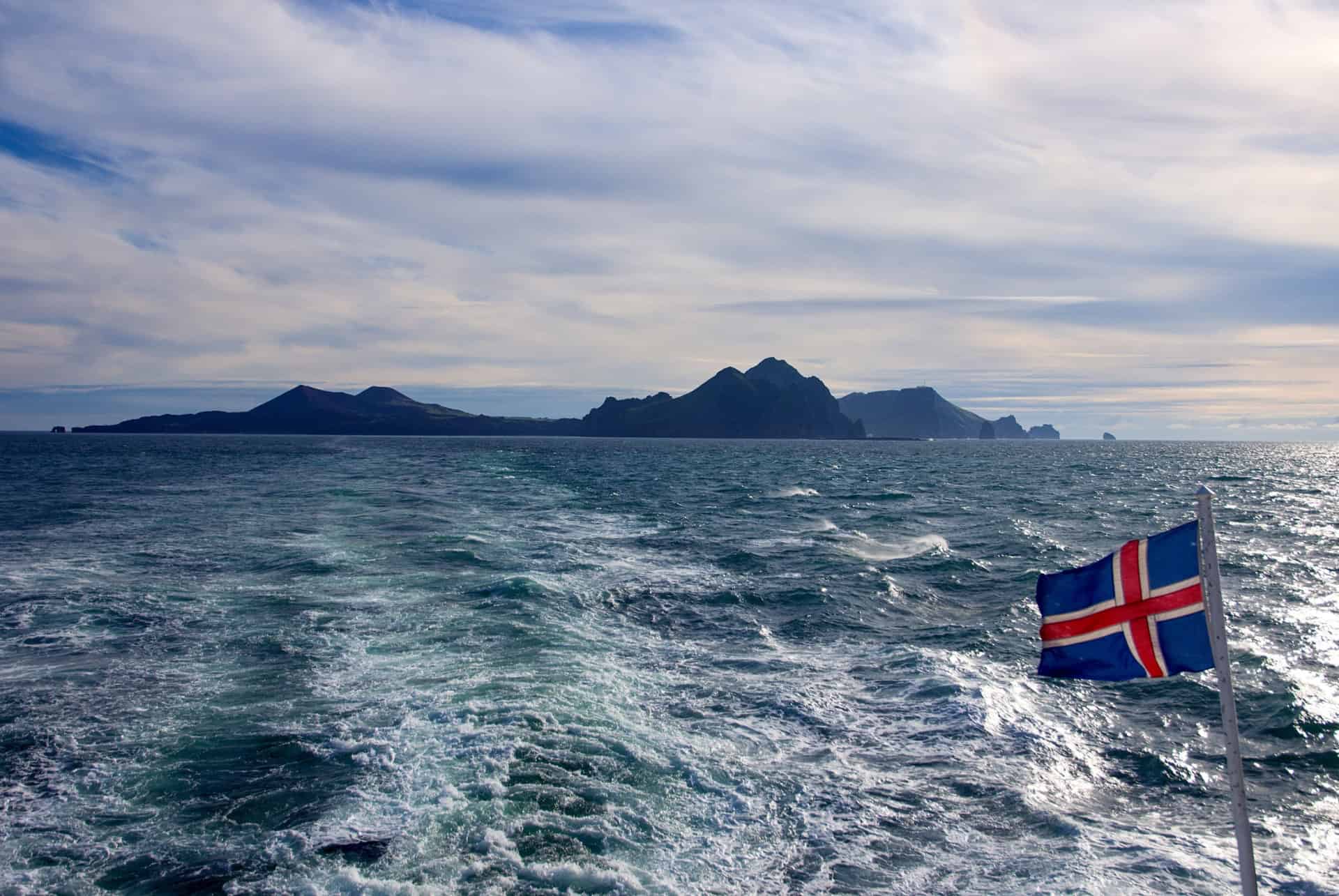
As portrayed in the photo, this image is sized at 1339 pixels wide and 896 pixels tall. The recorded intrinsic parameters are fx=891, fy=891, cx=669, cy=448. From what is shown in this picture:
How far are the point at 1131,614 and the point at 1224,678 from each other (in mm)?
864

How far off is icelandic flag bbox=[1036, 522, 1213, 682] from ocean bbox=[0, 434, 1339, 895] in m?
3.39

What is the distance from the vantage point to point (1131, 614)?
7598 mm

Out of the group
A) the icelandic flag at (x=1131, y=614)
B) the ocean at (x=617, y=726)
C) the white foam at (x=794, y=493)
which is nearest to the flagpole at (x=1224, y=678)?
the icelandic flag at (x=1131, y=614)

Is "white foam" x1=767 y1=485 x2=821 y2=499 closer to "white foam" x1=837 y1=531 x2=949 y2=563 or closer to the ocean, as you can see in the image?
"white foam" x1=837 y1=531 x2=949 y2=563

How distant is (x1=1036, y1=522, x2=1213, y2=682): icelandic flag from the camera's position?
7.34 meters

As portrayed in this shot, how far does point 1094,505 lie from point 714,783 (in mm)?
46842

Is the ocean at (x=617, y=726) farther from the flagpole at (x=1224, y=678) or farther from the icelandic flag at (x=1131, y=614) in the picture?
the icelandic flag at (x=1131, y=614)

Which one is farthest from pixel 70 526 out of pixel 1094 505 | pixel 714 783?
pixel 1094 505

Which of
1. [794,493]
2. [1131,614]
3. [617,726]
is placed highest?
[1131,614]

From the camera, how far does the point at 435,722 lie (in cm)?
1410

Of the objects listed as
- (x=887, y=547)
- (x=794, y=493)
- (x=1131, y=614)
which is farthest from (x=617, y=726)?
(x=794, y=493)

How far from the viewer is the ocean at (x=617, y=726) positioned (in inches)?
395

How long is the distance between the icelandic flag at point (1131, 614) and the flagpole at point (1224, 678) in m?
0.17

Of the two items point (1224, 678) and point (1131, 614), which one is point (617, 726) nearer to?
point (1131, 614)
